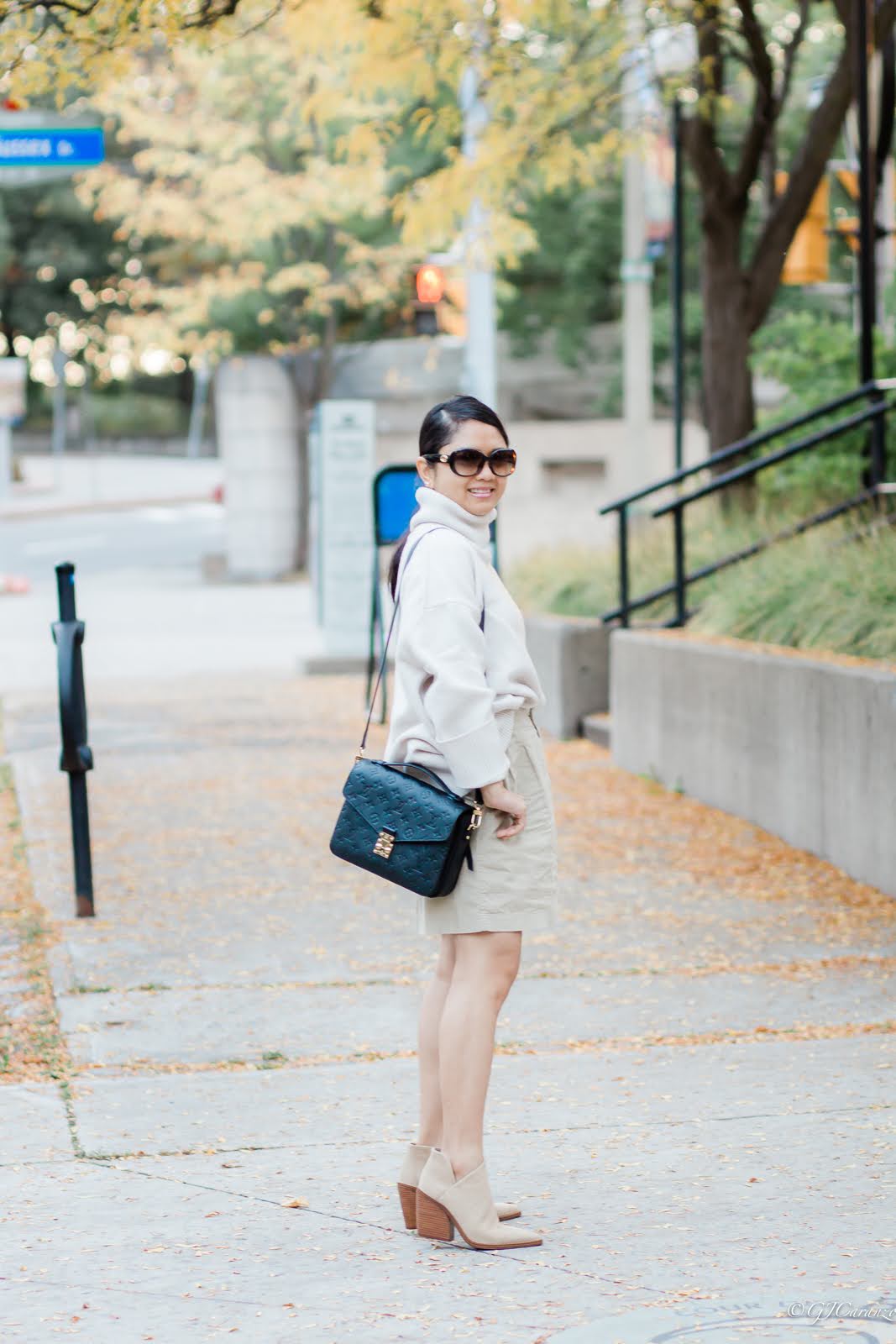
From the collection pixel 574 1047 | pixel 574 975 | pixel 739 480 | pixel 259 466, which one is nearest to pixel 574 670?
pixel 739 480

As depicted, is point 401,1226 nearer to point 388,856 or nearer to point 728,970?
point 388,856

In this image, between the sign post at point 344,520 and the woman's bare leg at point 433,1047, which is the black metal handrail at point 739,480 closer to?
the sign post at point 344,520

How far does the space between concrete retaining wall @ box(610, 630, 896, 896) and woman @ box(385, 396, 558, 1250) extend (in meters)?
3.83

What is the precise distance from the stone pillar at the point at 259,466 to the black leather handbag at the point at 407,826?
27.9 m

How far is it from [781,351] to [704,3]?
402 cm

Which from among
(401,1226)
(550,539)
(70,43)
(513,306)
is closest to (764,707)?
(70,43)

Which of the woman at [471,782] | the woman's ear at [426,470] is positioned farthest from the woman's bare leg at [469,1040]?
the woman's ear at [426,470]

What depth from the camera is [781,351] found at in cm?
1548

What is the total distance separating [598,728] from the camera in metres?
12.5

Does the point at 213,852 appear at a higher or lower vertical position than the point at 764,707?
lower

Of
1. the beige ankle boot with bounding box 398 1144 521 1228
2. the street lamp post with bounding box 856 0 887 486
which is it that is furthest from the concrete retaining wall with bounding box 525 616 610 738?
the beige ankle boot with bounding box 398 1144 521 1228

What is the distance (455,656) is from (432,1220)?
1.24m

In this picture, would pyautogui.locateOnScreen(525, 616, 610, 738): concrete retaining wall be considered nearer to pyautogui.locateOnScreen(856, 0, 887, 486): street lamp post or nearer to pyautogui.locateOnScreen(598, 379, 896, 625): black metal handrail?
pyautogui.locateOnScreen(598, 379, 896, 625): black metal handrail

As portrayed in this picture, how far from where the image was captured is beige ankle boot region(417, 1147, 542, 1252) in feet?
14.4
